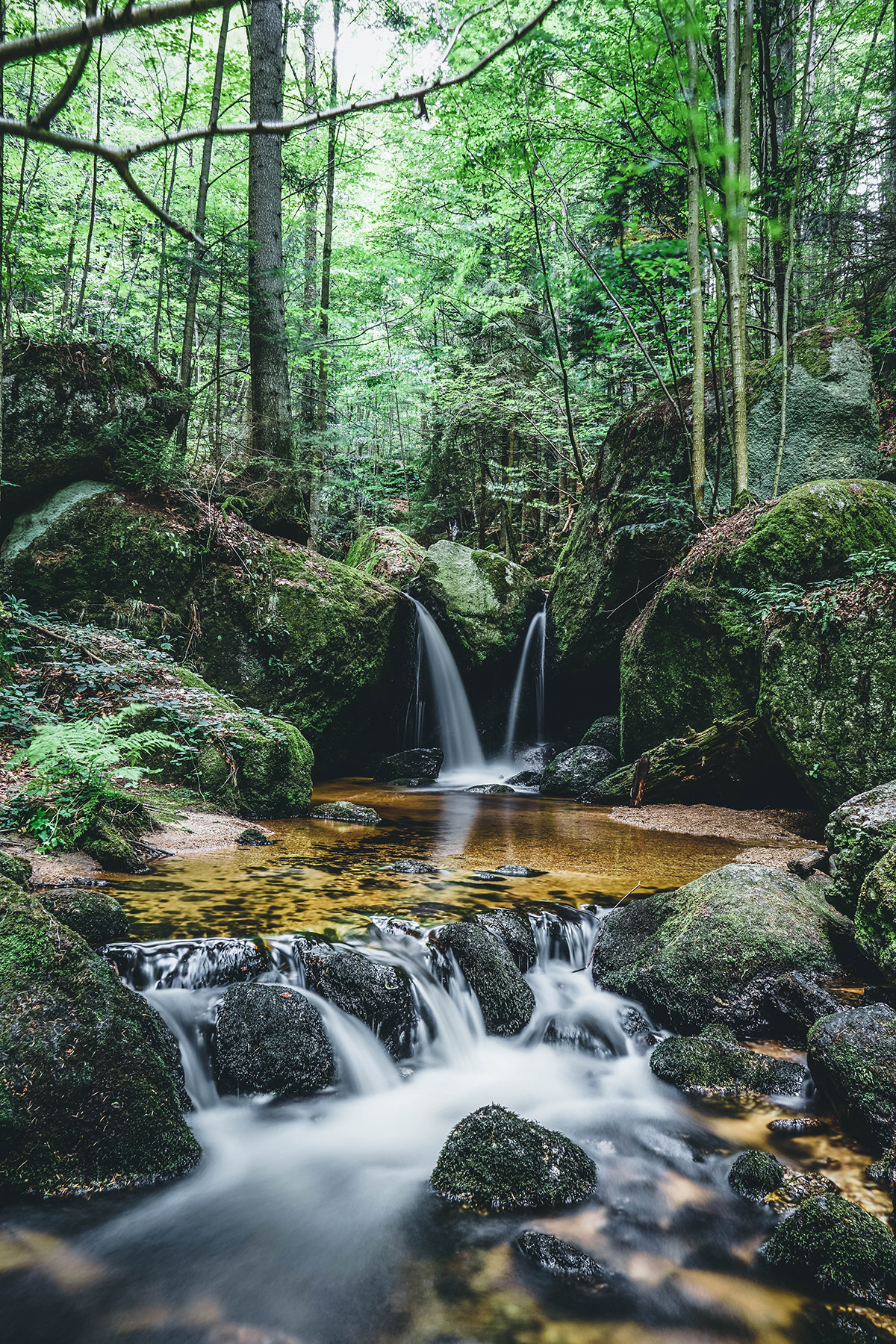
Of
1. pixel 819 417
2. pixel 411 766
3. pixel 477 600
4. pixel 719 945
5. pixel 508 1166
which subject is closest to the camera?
pixel 508 1166

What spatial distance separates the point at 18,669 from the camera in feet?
20.9

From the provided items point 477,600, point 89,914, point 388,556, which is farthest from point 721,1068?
point 388,556

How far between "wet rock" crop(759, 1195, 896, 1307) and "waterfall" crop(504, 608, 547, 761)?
10731 mm

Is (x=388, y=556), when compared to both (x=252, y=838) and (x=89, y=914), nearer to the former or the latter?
(x=252, y=838)

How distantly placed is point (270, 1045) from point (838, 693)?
5.24 m

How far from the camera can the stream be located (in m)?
2.08

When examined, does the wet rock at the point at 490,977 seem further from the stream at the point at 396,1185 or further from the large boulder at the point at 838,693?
the large boulder at the point at 838,693

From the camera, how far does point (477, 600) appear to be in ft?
42.4

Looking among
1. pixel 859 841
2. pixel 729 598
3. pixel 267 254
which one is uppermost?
pixel 267 254

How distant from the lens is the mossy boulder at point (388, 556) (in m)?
14.2

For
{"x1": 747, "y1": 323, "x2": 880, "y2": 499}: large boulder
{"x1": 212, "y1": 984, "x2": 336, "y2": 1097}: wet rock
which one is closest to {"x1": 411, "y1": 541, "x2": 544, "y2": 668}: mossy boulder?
{"x1": 747, "y1": 323, "x2": 880, "y2": 499}: large boulder

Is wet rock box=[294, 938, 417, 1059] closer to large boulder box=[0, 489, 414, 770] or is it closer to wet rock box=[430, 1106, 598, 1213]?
wet rock box=[430, 1106, 598, 1213]

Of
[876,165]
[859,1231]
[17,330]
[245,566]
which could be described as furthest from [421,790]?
[876,165]

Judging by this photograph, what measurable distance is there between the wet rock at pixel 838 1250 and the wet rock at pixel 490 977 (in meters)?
1.66
